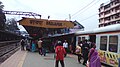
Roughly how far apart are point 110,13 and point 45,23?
230 ft

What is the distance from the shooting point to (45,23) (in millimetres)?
35812

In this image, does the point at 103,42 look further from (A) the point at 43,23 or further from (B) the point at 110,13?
(B) the point at 110,13

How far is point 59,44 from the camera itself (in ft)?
44.9

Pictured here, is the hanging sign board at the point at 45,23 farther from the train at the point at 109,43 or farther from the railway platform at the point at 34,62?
the train at the point at 109,43

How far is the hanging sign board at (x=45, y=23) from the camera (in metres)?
34.8

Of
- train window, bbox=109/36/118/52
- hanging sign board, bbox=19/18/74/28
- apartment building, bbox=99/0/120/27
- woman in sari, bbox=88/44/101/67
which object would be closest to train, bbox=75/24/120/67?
train window, bbox=109/36/118/52

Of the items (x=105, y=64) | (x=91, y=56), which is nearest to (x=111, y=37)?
(x=105, y=64)

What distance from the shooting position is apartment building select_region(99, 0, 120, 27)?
9600cm

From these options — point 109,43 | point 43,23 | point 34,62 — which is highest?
point 43,23

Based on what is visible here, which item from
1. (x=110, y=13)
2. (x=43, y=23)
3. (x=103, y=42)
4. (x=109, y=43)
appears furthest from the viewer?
(x=110, y=13)

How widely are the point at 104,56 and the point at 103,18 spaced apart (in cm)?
9463

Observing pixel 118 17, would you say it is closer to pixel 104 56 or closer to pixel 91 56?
pixel 104 56

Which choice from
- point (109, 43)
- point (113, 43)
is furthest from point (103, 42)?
point (113, 43)

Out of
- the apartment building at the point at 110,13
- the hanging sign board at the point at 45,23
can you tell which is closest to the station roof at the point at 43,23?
the hanging sign board at the point at 45,23
